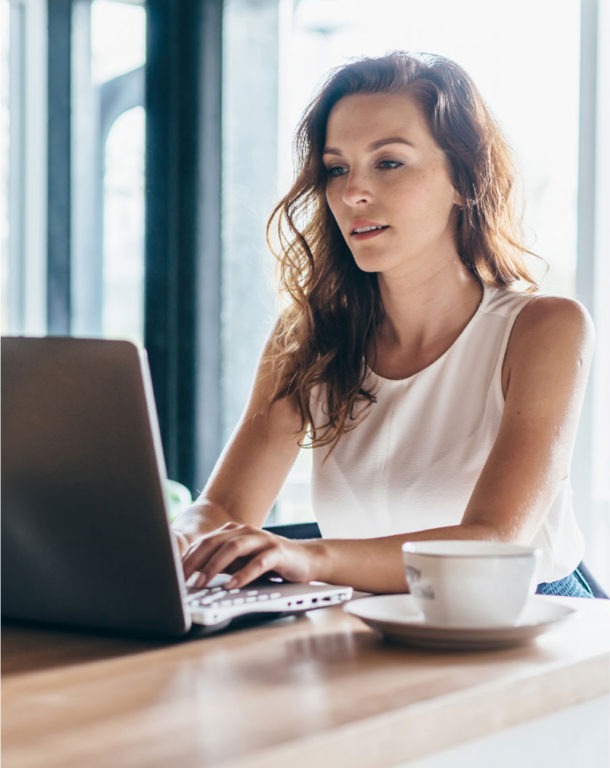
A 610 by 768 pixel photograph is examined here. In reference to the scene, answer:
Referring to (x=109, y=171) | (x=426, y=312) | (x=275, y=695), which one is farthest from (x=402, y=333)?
(x=109, y=171)

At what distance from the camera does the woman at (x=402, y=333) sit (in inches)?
69.6

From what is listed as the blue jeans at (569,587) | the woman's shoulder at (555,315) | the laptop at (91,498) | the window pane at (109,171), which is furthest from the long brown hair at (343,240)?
the window pane at (109,171)

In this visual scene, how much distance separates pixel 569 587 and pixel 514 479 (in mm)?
350

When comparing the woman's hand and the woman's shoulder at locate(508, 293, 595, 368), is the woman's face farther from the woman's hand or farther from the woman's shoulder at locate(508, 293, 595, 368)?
the woman's hand

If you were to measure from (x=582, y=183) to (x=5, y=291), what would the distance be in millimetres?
2470

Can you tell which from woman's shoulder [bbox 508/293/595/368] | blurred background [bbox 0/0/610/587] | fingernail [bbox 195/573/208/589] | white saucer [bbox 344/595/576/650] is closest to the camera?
white saucer [bbox 344/595/576/650]

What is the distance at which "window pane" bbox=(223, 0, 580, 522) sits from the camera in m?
3.09

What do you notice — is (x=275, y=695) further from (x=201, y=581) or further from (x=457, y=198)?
(x=457, y=198)

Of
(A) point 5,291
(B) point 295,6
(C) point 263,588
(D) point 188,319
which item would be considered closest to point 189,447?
(D) point 188,319

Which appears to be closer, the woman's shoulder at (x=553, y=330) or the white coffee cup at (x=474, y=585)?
the white coffee cup at (x=474, y=585)

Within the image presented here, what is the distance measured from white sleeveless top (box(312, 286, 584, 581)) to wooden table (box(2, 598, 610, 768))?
69 centimetres

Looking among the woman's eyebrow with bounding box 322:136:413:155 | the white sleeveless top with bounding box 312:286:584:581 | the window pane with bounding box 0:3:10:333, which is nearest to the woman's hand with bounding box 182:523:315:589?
the white sleeveless top with bounding box 312:286:584:581

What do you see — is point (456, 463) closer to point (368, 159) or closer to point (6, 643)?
point (368, 159)

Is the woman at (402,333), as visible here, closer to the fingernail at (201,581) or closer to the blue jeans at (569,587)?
the blue jeans at (569,587)
